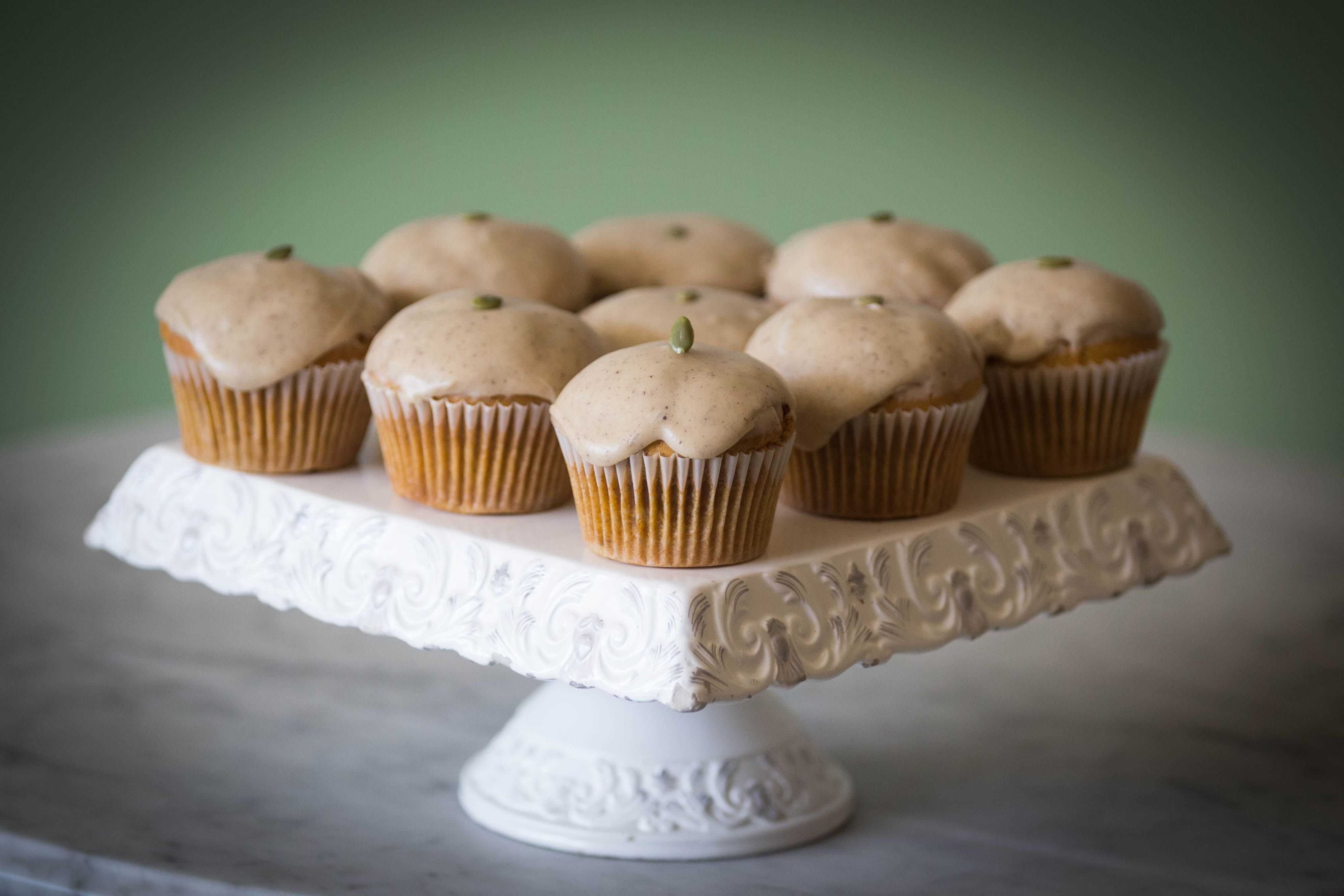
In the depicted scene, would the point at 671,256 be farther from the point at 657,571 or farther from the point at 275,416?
the point at 657,571

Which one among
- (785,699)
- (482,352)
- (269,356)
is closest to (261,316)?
(269,356)

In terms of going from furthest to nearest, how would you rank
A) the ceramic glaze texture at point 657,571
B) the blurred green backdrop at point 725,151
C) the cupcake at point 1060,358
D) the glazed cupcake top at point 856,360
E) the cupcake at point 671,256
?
the blurred green backdrop at point 725,151 → the cupcake at point 671,256 → the cupcake at point 1060,358 → the glazed cupcake top at point 856,360 → the ceramic glaze texture at point 657,571

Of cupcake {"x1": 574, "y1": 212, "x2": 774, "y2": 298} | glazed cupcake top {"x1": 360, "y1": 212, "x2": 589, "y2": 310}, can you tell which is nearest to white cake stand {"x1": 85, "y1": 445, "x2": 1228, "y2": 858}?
glazed cupcake top {"x1": 360, "y1": 212, "x2": 589, "y2": 310}

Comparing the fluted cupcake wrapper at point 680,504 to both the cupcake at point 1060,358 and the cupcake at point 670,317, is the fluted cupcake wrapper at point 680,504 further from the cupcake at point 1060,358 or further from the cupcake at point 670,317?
the cupcake at point 1060,358

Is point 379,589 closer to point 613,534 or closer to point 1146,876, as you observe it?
point 613,534

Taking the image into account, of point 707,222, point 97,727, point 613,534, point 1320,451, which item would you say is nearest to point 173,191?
point 97,727

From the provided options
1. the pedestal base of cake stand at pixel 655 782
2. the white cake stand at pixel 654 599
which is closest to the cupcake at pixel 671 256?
the white cake stand at pixel 654 599

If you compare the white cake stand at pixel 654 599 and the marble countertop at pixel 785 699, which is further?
the marble countertop at pixel 785 699

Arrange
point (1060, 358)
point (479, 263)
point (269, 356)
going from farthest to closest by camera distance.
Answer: point (479, 263), point (1060, 358), point (269, 356)
